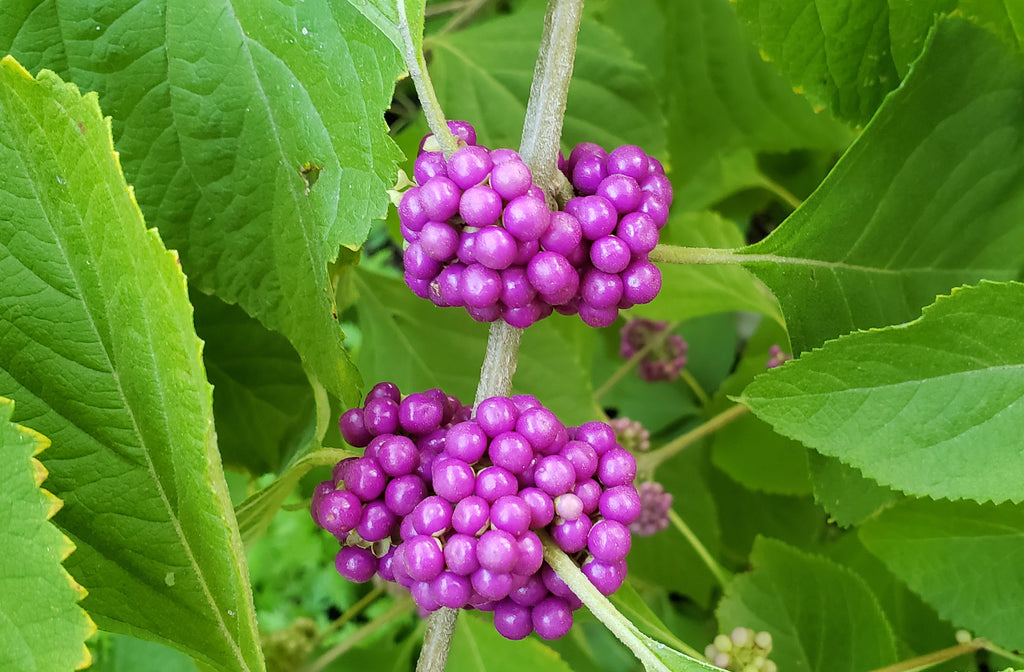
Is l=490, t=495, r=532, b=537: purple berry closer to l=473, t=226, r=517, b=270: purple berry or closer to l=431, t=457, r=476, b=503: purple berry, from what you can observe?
l=431, t=457, r=476, b=503: purple berry

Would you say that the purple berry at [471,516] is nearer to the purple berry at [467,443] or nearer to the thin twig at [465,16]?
the purple berry at [467,443]

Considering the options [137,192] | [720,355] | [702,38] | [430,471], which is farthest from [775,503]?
[137,192]

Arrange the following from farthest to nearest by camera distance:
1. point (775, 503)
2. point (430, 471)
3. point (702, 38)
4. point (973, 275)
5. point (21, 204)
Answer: point (775, 503), point (702, 38), point (973, 275), point (430, 471), point (21, 204)

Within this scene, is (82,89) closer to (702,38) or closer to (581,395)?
(581,395)

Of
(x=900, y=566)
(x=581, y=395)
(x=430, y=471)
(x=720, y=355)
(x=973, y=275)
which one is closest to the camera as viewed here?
(x=430, y=471)

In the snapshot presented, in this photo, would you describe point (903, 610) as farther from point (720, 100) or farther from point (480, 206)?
point (480, 206)

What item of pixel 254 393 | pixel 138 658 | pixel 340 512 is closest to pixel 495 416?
pixel 340 512

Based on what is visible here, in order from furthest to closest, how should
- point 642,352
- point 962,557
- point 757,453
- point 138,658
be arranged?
point 642,352 < point 757,453 < point 138,658 < point 962,557

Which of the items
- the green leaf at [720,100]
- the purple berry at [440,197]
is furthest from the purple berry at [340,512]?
the green leaf at [720,100]
